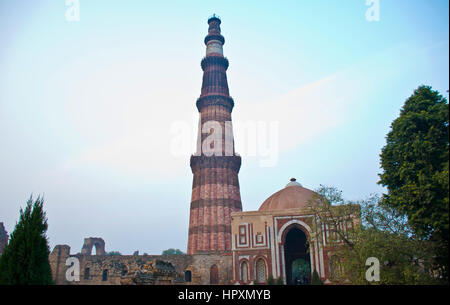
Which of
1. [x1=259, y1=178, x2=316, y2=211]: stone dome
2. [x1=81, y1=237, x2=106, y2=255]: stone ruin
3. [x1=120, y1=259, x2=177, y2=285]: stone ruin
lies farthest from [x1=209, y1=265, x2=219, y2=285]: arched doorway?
[x1=81, y1=237, x2=106, y2=255]: stone ruin

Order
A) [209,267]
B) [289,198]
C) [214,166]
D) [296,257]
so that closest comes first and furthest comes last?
[209,267], [296,257], [289,198], [214,166]

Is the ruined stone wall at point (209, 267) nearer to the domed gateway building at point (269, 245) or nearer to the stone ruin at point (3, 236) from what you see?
the domed gateway building at point (269, 245)

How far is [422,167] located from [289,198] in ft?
42.4

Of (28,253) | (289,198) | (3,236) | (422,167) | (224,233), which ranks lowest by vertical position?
(28,253)

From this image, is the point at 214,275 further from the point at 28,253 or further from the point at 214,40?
the point at 214,40

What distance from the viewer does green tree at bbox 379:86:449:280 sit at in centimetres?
1406

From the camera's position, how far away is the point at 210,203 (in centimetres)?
3198

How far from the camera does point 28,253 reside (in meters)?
10.4

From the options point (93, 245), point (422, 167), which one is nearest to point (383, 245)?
point (422, 167)

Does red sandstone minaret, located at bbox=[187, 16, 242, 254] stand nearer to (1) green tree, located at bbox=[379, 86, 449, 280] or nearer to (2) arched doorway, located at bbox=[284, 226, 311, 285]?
(2) arched doorway, located at bbox=[284, 226, 311, 285]

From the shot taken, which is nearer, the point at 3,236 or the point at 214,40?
the point at 3,236

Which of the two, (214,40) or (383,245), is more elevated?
(214,40)
